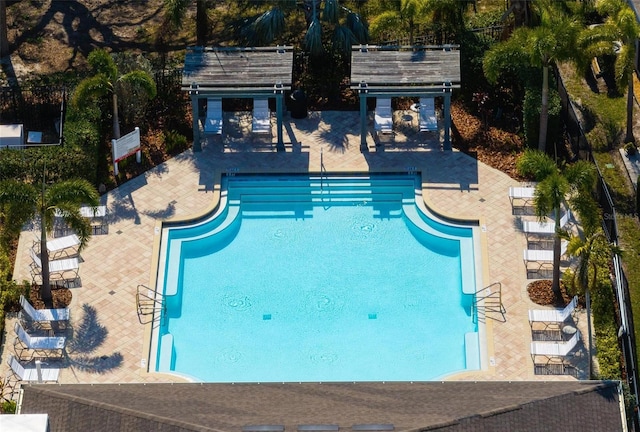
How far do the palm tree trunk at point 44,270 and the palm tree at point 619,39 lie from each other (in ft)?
62.6

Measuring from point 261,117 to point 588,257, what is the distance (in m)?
14.5

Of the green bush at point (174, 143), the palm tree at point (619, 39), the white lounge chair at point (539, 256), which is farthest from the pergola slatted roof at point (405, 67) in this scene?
the white lounge chair at point (539, 256)

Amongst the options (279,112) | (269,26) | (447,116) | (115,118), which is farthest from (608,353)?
(115,118)

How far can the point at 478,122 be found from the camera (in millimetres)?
51969

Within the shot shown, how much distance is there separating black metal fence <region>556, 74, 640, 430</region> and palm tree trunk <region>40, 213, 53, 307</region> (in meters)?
17.1

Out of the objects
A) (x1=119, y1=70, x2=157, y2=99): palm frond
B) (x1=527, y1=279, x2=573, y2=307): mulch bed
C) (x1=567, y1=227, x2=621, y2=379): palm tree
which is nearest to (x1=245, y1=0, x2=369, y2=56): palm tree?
(x1=119, y1=70, x2=157, y2=99): palm frond

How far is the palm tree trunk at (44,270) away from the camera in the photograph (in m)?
42.2

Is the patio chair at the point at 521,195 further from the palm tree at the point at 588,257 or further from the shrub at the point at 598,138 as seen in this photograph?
the palm tree at the point at 588,257

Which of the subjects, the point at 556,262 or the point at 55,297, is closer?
the point at 556,262

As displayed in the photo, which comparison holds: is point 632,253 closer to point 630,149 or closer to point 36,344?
point 630,149

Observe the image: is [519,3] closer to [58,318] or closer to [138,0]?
[138,0]

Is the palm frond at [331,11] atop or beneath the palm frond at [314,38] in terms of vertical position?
atop

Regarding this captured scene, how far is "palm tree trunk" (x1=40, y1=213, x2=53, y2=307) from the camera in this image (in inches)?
1663

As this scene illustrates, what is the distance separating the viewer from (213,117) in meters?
50.9
